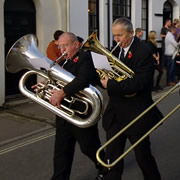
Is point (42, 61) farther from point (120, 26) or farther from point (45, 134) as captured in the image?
point (45, 134)

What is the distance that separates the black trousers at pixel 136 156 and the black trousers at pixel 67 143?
34 cm

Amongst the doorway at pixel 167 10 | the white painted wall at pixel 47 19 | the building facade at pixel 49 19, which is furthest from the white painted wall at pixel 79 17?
the doorway at pixel 167 10

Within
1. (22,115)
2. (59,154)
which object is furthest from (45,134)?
(59,154)

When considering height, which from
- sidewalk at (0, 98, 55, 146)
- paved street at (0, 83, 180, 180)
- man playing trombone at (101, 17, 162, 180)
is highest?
man playing trombone at (101, 17, 162, 180)

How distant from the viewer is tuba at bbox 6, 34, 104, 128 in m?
3.59

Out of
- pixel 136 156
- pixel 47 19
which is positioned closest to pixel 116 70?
pixel 136 156

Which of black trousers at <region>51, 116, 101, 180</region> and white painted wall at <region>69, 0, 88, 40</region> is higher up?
white painted wall at <region>69, 0, 88, 40</region>

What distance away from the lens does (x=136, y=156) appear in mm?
3531

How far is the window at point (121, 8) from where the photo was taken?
1342cm

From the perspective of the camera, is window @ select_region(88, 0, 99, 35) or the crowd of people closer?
the crowd of people

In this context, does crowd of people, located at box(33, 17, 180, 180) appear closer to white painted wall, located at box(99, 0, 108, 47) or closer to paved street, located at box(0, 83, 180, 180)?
paved street, located at box(0, 83, 180, 180)

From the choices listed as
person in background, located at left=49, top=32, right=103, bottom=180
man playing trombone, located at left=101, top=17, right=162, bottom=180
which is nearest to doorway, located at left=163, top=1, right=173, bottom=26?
person in background, located at left=49, top=32, right=103, bottom=180

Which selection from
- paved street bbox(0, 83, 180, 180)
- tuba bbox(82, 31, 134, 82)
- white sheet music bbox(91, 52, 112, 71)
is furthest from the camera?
paved street bbox(0, 83, 180, 180)

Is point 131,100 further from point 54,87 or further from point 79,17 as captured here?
point 79,17
